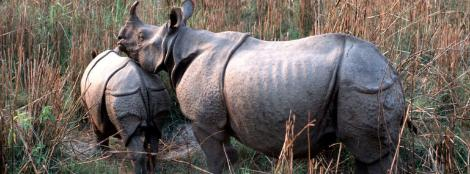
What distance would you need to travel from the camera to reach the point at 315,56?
325 cm

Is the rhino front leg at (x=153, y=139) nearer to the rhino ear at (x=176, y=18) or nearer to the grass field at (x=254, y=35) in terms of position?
the grass field at (x=254, y=35)

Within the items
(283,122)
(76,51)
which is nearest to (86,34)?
(76,51)

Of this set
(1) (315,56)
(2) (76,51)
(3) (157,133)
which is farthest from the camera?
(2) (76,51)

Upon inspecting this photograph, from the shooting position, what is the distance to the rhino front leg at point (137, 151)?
392 centimetres

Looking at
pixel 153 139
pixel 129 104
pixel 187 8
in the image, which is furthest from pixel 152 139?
pixel 187 8

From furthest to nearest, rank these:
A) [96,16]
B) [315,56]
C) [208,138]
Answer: [96,16], [208,138], [315,56]

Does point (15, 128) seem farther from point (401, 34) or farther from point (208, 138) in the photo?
point (401, 34)

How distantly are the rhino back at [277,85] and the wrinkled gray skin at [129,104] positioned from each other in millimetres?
731

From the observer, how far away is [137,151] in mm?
3920

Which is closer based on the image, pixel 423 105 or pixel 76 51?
pixel 423 105

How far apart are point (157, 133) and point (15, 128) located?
86 cm

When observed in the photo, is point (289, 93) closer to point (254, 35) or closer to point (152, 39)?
point (152, 39)

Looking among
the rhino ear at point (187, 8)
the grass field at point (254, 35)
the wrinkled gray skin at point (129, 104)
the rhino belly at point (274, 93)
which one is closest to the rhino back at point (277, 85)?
the rhino belly at point (274, 93)

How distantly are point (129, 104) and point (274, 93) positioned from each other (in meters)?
1.04
